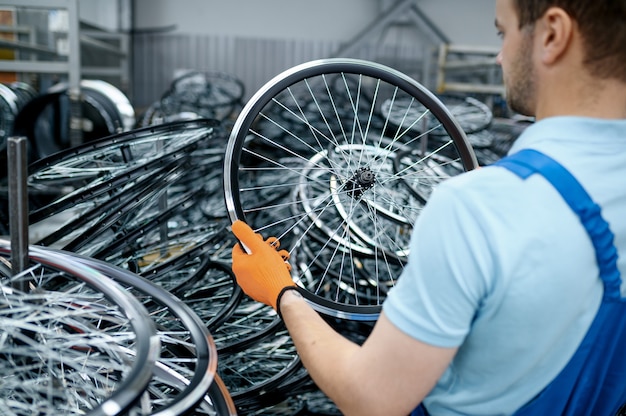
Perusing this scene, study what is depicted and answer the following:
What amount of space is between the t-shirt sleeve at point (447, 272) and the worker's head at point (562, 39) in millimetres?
174

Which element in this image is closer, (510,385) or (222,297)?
(510,385)

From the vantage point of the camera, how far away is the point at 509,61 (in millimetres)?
589

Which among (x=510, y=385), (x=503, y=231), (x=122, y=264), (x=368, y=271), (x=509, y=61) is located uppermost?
(x=509, y=61)

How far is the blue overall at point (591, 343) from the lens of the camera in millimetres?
524

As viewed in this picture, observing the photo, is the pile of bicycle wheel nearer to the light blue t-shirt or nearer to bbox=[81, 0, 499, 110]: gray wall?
the light blue t-shirt

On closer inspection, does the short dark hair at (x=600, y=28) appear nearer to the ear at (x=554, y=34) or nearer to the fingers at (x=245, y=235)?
the ear at (x=554, y=34)

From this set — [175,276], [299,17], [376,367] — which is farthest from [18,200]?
[299,17]

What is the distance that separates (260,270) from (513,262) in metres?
0.38

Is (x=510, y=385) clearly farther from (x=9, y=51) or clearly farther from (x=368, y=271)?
(x=9, y=51)

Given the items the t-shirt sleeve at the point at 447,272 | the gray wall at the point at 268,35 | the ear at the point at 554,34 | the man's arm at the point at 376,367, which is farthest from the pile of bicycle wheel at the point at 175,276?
the gray wall at the point at 268,35

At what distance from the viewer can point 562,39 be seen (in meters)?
0.53

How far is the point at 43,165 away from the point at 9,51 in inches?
138

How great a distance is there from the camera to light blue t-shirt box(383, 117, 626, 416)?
50cm

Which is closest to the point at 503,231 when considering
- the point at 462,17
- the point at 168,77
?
the point at 168,77
